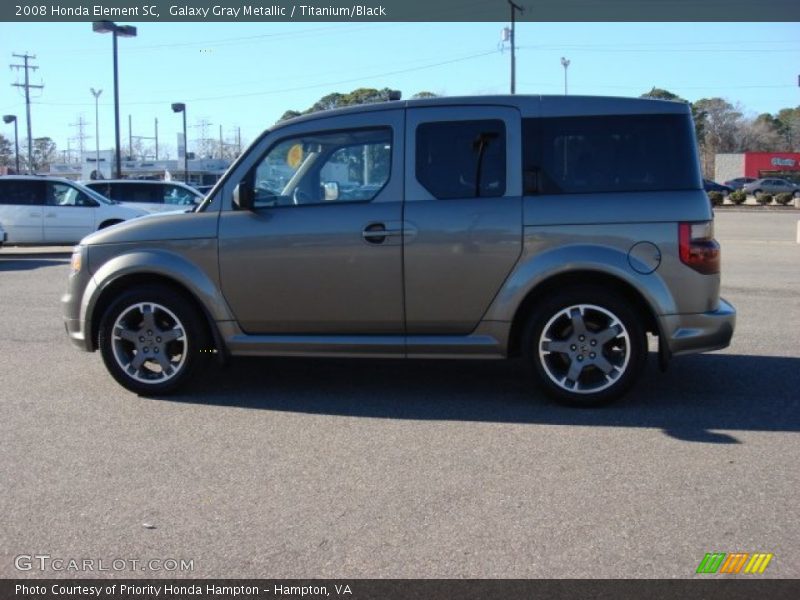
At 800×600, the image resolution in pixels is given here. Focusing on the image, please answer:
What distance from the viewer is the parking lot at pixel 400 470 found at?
383 cm

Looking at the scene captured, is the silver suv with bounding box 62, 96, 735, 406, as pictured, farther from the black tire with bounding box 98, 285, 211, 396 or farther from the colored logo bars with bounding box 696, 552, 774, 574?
the colored logo bars with bounding box 696, 552, 774, 574

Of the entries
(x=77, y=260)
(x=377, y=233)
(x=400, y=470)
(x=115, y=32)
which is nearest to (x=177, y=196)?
(x=115, y=32)

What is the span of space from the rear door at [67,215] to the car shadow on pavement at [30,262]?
51cm

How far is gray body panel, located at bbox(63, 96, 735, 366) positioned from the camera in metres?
5.91

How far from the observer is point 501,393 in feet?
21.6

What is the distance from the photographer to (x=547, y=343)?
604cm

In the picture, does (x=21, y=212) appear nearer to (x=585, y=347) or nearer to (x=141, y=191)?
(x=141, y=191)

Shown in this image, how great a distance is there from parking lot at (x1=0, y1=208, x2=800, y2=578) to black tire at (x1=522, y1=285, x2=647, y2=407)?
177 millimetres

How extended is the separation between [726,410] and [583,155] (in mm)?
2038

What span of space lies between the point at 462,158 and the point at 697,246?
1720 millimetres

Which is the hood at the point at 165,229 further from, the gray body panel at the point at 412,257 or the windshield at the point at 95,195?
the windshield at the point at 95,195

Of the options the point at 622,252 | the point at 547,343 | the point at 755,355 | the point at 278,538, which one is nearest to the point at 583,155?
the point at 622,252

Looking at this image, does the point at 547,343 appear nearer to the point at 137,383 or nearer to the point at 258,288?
the point at 258,288
